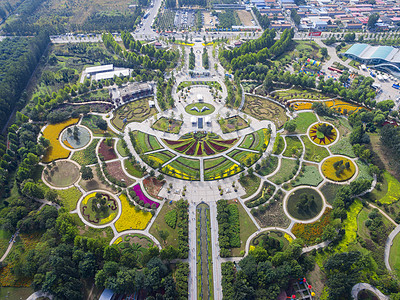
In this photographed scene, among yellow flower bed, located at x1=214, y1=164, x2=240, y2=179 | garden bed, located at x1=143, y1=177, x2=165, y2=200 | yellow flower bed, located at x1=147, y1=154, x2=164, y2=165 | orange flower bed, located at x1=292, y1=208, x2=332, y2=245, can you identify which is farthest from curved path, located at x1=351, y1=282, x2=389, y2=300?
yellow flower bed, located at x1=147, y1=154, x2=164, y2=165

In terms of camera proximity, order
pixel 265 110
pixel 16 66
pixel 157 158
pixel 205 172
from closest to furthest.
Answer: pixel 205 172, pixel 157 158, pixel 265 110, pixel 16 66

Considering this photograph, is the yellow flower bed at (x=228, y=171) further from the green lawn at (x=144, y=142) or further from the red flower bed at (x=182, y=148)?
the green lawn at (x=144, y=142)

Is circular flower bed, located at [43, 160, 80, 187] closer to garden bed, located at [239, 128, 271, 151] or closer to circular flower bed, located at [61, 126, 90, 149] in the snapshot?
circular flower bed, located at [61, 126, 90, 149]

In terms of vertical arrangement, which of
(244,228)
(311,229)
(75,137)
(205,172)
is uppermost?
(75,137)

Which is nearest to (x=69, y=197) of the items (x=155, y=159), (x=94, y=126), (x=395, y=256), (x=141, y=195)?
(x=141, y=195)

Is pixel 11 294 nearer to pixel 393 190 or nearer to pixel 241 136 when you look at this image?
pixel 241 136

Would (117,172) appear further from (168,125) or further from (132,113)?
(132,113)

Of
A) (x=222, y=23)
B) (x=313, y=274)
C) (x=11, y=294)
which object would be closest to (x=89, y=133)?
(x=11, y=294)
